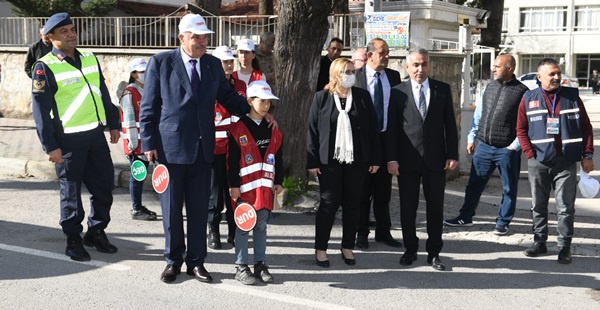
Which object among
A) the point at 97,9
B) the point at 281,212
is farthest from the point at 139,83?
the point at 97,9

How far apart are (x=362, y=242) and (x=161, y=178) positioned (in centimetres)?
233

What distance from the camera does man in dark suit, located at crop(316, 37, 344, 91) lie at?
9.62m

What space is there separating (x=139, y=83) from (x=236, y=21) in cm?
695

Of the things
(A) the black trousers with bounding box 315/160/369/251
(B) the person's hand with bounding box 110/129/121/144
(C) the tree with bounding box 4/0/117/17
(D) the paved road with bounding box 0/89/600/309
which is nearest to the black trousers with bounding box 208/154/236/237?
(D) the paved road with bounding box 0/89/600/309

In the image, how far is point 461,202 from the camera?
33.6 feet

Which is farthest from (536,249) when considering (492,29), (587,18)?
(587,18)

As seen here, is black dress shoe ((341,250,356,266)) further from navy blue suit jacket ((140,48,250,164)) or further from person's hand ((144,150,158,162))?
person's hand ((144,150,158,162))

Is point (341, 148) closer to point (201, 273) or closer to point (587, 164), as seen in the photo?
point (201, 273)

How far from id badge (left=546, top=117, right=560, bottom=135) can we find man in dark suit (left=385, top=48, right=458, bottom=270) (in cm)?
90

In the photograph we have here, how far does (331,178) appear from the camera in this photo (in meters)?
6.74

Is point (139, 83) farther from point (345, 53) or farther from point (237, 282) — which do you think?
point (345, 53)

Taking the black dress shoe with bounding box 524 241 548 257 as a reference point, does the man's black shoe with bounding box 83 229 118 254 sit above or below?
above

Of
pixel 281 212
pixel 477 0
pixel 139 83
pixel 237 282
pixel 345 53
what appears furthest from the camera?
pixel 477 0

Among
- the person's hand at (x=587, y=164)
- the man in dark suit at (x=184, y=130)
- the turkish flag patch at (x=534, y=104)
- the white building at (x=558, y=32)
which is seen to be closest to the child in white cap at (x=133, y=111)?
the man in dark suit at (x=184, y=130)
